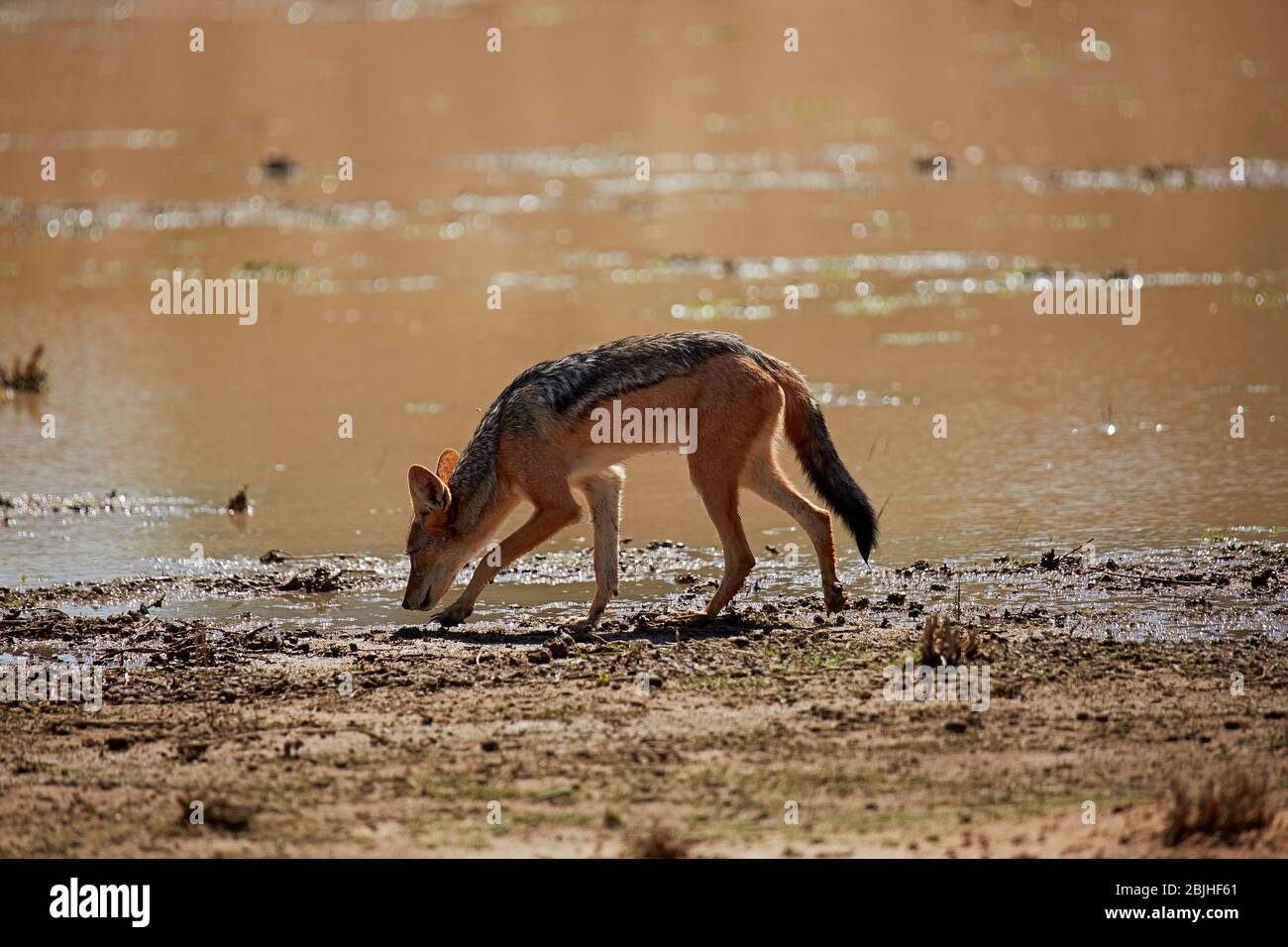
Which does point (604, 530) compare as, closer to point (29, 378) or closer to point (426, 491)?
point (426, 491)

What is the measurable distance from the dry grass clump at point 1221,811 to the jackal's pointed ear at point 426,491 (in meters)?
4.73

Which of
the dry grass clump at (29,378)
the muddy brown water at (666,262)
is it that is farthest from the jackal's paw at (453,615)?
the dry grass clump at (29,378)

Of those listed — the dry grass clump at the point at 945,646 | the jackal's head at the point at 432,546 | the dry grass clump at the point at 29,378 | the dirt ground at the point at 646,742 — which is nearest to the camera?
the dirt ground at the point at 646,742

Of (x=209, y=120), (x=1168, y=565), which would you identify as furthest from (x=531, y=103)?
(x=1168, y=565)

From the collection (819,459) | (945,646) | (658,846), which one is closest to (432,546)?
(819,459)

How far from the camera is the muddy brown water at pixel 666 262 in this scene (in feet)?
39.7

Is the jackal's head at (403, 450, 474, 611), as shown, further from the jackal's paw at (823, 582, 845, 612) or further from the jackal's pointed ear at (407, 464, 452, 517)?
the jackal's paw at (823, 582, 845, 612)

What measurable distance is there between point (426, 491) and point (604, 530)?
1.03m

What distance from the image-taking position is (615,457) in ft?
31.9

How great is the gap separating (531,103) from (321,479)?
2439 centimetres

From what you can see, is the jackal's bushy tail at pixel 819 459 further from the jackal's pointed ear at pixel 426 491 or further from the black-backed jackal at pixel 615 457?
the jackal's pointed ear at pixel 426 491

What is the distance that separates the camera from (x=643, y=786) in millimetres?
6734

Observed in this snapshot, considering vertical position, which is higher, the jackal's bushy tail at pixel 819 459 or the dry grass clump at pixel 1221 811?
the jackal's bushy tail at pixel 819 459
